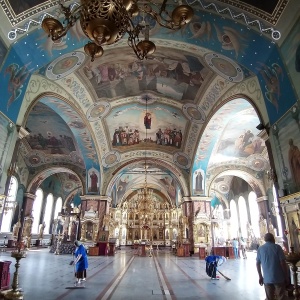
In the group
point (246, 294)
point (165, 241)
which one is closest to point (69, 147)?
point (246, 294)

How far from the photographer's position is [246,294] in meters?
5.12

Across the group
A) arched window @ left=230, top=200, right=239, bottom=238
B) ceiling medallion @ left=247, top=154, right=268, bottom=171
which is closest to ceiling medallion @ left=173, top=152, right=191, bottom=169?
ceiling medallion @ left=247, top=154, right=268, bottom=171

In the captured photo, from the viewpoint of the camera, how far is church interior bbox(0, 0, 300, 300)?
6.08 meters

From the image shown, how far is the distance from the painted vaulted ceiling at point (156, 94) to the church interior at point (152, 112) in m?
0.05

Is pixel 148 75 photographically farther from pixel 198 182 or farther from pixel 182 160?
pixel 198 182

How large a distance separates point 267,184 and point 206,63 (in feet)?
43.1

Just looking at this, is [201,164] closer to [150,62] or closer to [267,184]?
[267,184]

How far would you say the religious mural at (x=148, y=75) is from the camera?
32.4ft

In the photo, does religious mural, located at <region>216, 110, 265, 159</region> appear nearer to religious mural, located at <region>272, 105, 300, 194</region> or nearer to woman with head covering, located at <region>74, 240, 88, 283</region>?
religious mural, located at <region>272, 105, 300, 194</region>

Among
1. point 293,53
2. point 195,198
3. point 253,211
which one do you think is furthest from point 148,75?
point 253,211

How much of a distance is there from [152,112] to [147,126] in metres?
1.34

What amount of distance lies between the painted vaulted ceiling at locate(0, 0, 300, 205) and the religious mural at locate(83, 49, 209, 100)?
5 centimetres

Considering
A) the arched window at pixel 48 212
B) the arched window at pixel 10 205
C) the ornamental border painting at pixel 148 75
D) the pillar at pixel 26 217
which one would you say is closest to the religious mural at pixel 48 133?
the arched window at pixel 10 205

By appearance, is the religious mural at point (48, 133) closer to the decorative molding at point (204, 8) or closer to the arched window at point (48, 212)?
the arched window at point (48, 212)
